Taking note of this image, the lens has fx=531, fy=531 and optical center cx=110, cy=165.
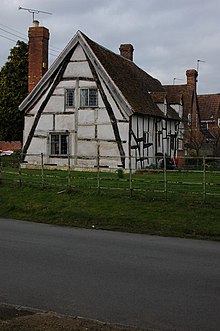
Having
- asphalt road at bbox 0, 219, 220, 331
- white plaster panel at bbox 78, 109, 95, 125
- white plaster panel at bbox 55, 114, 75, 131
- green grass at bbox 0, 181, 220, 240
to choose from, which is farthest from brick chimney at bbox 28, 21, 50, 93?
asphalt road at bbox 0, 219, 220, 331

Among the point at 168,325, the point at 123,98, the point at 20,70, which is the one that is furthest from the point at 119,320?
the point at 20,70

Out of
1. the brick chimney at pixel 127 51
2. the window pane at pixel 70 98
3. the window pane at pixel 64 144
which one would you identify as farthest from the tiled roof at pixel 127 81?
the brick chimney at pixel 127 51

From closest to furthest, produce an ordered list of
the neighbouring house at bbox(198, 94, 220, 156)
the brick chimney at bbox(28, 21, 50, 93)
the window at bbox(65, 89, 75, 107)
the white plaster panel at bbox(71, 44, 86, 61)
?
the white plaster panel at bbox(71, 44, 86, 61), the window at bbox(65, 89, 75, 107), the brick chimney at bbox(28, 21, 50, 93), the neighbouring house at bbox(198, 94, 220, 156)

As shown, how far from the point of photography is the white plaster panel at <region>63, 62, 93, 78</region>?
1175 inches

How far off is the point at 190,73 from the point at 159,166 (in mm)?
15788

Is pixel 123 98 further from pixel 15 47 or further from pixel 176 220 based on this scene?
pixel 15 47

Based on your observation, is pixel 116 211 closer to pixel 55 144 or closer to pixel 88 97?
pixel 88 97

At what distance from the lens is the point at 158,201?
17.9 meters

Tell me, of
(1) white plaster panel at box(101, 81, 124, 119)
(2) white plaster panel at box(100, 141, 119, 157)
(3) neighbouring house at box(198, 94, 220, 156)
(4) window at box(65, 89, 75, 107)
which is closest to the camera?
(1) white plaster panel at box(101, 81, 124, 119)

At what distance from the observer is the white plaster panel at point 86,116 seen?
29656mm

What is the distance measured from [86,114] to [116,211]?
13356 millimetres

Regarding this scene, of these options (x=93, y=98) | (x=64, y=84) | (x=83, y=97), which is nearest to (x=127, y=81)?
(x=93, y=98)

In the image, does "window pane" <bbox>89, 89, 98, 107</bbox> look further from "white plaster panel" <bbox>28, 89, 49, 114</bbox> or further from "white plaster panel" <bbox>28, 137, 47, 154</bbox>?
"white plaster panel" <bbox>28, 137, 47, 154</bbox>

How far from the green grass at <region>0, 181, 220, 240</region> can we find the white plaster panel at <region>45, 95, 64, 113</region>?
401 inches
